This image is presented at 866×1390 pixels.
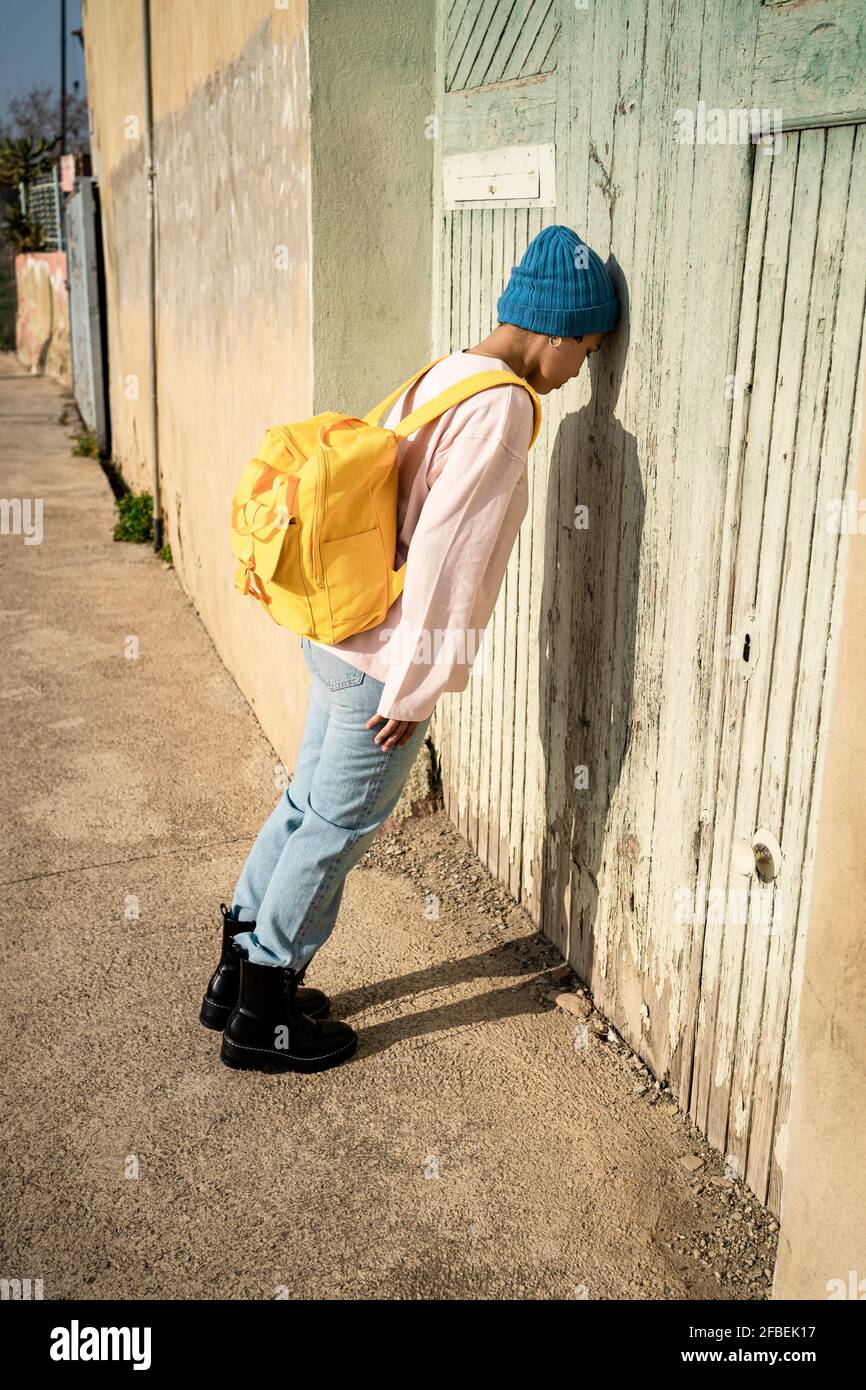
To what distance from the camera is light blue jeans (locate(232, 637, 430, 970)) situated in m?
2.88

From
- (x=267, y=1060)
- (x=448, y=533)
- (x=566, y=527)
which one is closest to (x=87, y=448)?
(x=566, y=527)

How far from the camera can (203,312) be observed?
6.18m

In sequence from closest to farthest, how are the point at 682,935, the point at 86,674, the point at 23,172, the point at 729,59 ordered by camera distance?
the point at 729,59, the point at 682,935, the point at 86,674, the point at 23,172

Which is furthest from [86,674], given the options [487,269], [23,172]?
[23,172]

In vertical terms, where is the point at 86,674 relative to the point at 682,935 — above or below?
below

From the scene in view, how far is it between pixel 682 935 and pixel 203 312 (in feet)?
14.6

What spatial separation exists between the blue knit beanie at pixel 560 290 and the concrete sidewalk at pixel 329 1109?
179 cm

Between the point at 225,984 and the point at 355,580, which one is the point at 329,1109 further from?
the point at 355,580

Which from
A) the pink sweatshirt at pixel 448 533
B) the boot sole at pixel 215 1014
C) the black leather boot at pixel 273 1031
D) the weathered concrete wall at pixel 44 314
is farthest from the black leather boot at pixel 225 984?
the weathered concrete wall at pixel 44 314

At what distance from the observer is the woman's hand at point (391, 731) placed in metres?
2.81

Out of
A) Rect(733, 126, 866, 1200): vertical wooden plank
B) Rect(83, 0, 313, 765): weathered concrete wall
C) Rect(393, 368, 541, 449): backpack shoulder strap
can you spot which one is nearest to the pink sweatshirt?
Rect(393, 368, 541, 449): backpack shoulder strap

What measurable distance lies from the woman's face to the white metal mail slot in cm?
59

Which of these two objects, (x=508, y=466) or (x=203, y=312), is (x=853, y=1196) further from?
(x=203, y=312)

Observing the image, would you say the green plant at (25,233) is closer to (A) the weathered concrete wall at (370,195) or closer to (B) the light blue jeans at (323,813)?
(A) the weathered concrete wall at (370,195)
